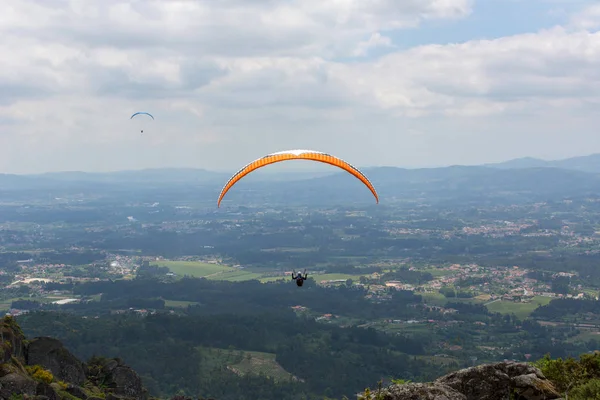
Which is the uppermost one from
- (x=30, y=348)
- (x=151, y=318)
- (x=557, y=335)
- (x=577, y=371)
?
(x=577, y=371)

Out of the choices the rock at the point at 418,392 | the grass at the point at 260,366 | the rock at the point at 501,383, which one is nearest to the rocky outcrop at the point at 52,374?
the rock at the point at 418,392

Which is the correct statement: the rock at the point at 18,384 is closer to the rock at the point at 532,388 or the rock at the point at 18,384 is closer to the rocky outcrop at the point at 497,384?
the rocky outcrop at the point at 497,384

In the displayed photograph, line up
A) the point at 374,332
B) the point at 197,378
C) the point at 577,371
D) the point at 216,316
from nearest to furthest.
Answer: the point at 577,371, the point at 197,378, the point at 374,332, the point at 216,316

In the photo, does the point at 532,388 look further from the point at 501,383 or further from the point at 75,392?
the point at 75,392

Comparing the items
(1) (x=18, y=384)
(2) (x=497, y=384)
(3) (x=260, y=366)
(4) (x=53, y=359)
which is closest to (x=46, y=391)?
(1) (x=18, y=384)

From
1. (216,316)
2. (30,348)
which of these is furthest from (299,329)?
(30,348)

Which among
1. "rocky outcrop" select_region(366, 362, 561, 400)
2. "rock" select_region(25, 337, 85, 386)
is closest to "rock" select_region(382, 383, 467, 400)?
"rocky outcrop" select_region(366, 362, 561, 400)

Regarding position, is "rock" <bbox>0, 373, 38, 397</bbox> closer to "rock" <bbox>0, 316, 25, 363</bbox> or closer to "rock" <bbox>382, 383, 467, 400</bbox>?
"rock" <bbox>0, 316, 25, 363</bbox>

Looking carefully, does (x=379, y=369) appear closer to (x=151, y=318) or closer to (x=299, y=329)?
(x=299, y=329)
